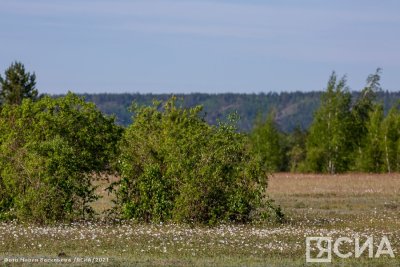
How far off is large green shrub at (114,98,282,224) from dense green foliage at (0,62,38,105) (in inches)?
2581

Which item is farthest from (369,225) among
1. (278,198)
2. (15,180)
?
(278,198)

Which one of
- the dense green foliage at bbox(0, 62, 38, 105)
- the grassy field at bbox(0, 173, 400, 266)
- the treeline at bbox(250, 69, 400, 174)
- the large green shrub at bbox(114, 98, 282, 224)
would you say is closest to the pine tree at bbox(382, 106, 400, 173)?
the treeline at bbox(250, 69, 400, 174)

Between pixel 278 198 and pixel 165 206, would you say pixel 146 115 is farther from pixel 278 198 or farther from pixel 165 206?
pixel 278 198

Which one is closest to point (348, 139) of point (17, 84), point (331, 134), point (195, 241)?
point (331, 134)

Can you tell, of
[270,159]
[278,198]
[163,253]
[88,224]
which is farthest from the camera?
[270,159]

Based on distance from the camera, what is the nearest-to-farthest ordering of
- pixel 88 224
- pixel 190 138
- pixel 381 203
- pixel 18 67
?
pixel 88 224, pixel 190 138, pixel 381 203, pixel 18 67

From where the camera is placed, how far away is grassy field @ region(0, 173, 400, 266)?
21.5 m

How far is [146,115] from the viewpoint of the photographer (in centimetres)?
3400

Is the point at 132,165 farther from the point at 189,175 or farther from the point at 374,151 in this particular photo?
the point at 374,151

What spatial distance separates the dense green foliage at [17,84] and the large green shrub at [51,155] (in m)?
63.2

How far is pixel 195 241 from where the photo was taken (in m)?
25.1

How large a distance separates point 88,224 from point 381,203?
56.8ft

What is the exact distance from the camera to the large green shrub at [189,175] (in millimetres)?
31062

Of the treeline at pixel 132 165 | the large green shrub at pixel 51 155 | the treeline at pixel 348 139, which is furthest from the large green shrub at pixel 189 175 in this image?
the treeline at pixel 348 139
